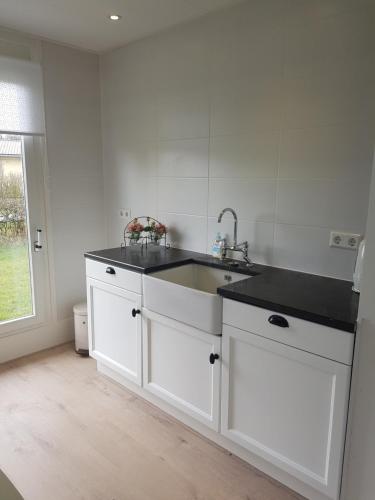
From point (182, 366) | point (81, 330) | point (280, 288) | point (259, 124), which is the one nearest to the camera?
point (280, 288)

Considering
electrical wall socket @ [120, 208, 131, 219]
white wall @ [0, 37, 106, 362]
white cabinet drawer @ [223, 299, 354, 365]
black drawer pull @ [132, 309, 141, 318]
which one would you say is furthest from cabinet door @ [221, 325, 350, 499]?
white wall @ [0, 37, 106, 362]

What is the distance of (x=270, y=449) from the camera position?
1781 mm

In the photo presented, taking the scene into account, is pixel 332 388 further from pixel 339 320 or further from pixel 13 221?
pixel 13 221

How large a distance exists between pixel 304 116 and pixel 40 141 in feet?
6.39

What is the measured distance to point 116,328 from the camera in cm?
252

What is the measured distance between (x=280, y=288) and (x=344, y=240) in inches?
17.6

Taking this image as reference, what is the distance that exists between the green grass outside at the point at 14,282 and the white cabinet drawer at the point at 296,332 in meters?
1.86

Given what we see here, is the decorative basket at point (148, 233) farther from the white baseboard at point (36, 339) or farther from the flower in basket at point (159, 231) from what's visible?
the white baseboard at point (36, 339)

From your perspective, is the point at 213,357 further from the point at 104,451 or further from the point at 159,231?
the point at 159,231

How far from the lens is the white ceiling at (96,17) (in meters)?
2.22

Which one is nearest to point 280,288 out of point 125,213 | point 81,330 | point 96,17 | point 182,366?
point 182,366

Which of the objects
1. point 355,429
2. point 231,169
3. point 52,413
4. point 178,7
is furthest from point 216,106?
point 52,413

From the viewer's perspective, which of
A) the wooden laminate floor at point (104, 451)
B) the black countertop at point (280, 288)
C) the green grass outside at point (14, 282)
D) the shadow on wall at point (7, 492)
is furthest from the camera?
the green grass outside at point (14, 282)

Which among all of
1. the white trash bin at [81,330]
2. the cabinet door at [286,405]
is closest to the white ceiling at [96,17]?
the cabinet door at [286,405]
